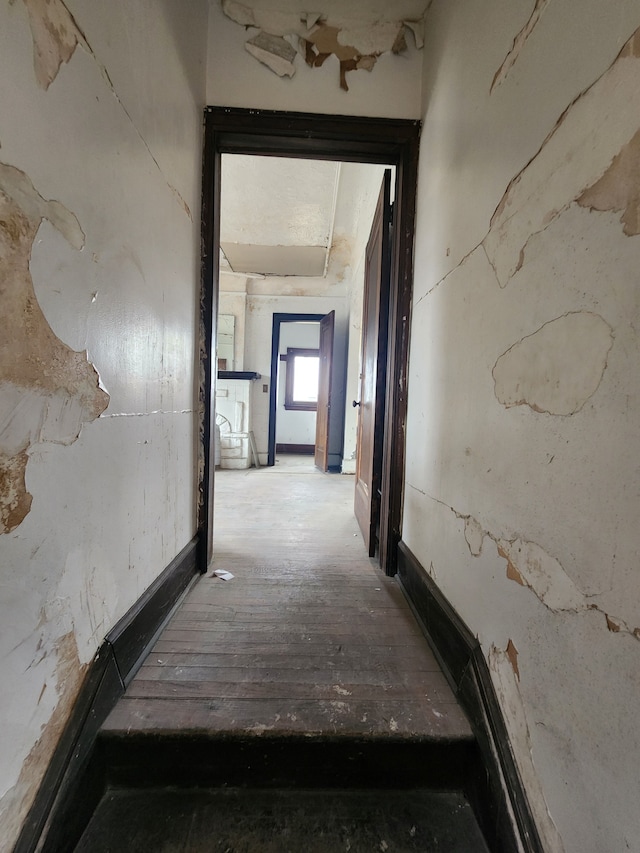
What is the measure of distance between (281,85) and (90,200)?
1.48 meters

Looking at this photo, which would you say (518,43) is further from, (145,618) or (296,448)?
(296,448)

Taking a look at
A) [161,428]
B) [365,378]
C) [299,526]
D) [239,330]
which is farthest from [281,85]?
[239,330]

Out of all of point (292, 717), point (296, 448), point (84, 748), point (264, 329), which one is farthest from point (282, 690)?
point (296, 448)

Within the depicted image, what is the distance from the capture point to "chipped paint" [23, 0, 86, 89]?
67 cm

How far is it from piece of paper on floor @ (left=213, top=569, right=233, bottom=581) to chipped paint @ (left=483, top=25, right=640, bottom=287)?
170 cm

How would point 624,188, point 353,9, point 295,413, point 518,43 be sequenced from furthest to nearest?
point 295,413, point 353,9, point 518,43, point 624,188

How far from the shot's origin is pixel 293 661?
1.18 m

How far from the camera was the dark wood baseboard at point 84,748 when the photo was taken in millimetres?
730

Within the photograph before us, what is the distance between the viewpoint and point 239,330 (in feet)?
17.2

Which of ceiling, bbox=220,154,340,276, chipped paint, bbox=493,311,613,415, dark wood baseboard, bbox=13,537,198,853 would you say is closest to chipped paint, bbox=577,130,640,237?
chipped paint, bbox=493,311,613,415

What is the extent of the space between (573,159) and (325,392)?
4553 mm

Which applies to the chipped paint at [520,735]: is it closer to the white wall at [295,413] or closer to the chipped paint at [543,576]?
A: the chipped paint at [543,576]

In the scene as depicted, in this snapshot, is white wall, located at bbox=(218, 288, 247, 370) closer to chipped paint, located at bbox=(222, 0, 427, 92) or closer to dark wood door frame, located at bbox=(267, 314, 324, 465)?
dark wood door frame, located at bbox=(267, 314, 324, 465)

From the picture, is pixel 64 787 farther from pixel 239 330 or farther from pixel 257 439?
pixel 239 330
